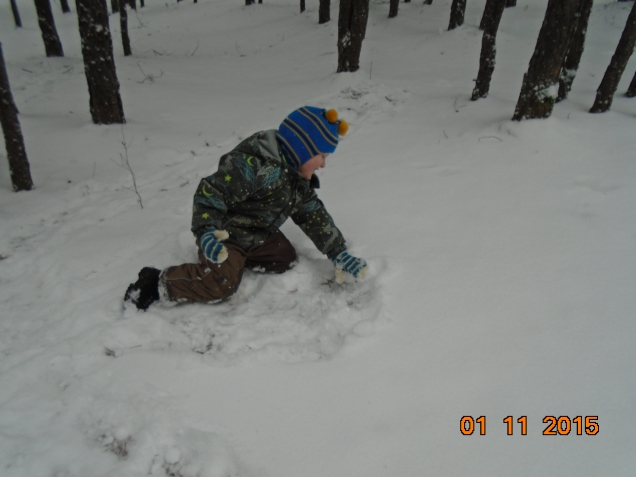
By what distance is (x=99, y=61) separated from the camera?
4.67 m

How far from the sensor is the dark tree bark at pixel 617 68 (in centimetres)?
393

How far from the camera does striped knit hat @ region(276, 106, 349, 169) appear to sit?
1.92m

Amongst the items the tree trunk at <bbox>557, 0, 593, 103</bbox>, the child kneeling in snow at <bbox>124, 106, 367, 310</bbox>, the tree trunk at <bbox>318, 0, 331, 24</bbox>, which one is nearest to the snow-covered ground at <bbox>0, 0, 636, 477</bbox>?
the child kneeling in snow at <bbox>124, 106, 367, 310</bbox>

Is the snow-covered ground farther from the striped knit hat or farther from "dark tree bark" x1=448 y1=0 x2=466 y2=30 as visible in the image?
"dark tree bark" x1=448 y1=0 x2=466 y2=30

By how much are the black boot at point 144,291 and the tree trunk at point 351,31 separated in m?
5.17

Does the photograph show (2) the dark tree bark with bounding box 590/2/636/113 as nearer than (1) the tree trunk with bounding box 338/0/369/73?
Yes

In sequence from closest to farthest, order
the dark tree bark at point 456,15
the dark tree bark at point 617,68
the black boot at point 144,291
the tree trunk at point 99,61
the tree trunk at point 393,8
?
the black boot at point 144,291 → the dark tree bark at point 617,68 → the tree trunk at point 99,61 → the dark tree bark at point 456,15 → the tree trunk at point 393,8

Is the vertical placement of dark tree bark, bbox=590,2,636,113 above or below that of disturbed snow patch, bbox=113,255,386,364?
above

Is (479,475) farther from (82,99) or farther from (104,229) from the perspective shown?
(82,99)

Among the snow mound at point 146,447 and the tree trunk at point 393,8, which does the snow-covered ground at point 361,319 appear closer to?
the snow mound at point 146,447

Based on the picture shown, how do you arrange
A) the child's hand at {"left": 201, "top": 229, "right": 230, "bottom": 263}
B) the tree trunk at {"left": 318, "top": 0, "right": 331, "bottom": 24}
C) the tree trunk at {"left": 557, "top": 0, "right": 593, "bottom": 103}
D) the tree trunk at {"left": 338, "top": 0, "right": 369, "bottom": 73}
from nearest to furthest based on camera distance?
the child's hand at {"left": 201, "top": 229, "right": 230, "bottom": 263} < the tree trunk at {"left": 557, "top": 0, "right": 593, "bottom": 103} < the tree trunk at {"left": 338, "top": 0, "right": 369, "bottom": 73} < the tree trunk at {"left": 318, "top": 0, "right": 331, "bottom": 24}

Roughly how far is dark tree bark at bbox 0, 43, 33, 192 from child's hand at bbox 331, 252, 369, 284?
323 centimetres

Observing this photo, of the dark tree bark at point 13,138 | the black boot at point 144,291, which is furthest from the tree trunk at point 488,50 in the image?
the dark tree bark at point 13,138
